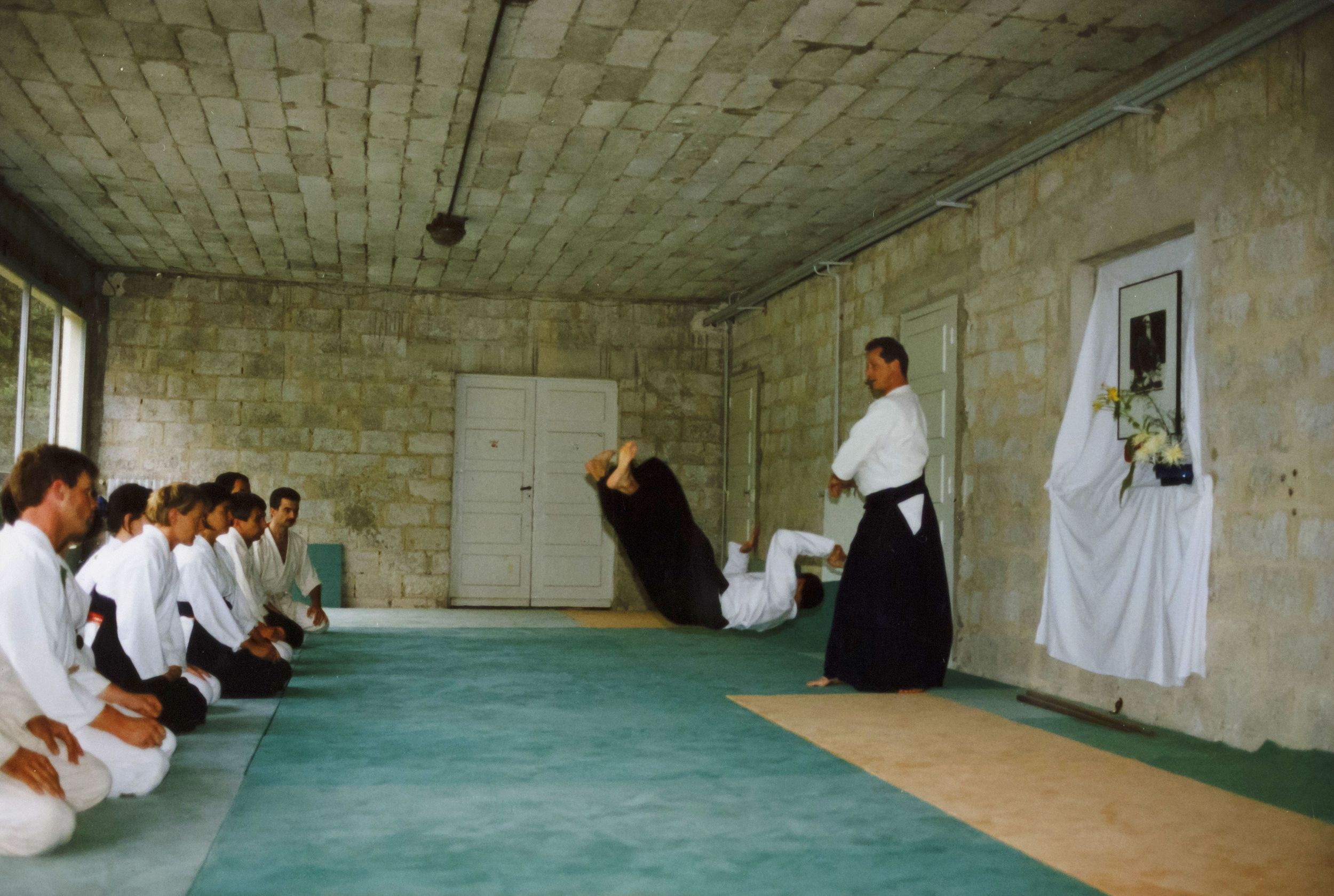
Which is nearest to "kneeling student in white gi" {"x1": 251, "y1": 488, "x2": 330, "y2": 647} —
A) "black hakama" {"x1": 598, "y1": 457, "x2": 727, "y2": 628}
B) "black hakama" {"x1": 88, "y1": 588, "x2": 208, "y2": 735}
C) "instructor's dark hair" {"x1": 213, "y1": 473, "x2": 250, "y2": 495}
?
"instructor's dark hair" {"x1": 213, "y1": 473, "x2": 250, "y2": 495}

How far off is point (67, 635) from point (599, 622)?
22.5 feet

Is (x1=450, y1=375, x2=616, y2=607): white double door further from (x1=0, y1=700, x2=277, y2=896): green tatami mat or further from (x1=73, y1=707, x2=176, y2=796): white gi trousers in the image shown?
(x1=73, y1=707, x2=176, y2=796): white gi trousers

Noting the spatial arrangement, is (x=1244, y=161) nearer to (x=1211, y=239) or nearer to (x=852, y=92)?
(x=1211, y=239)

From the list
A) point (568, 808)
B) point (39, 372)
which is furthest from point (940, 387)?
point (39, 372)

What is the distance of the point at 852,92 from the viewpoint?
18.2ft

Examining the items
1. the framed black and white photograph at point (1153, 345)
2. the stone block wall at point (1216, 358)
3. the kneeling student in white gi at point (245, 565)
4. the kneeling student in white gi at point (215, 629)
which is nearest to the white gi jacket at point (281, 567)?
the kneeling student in white gi at point (245, 565)

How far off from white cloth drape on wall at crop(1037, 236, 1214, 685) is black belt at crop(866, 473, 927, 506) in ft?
2.02

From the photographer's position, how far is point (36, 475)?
301 cm

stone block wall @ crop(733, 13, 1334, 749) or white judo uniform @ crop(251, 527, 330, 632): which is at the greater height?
stone block wall @ crop(733, 13, 1334, 749)

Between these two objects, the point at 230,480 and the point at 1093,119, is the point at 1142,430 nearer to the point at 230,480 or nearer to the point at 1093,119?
the point at 1093,119

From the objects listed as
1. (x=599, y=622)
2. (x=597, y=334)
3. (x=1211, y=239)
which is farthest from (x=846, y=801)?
(x=597, y=334)

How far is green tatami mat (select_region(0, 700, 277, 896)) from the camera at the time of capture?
2.54 metres

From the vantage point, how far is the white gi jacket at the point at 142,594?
4.25 m

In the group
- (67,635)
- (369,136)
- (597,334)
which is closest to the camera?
(67,635)
